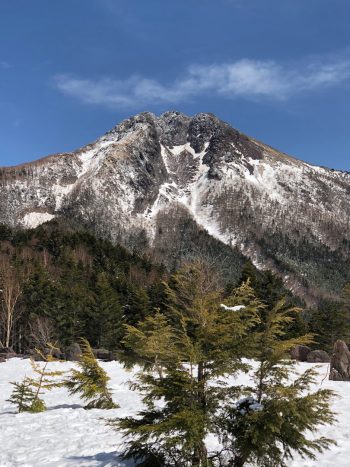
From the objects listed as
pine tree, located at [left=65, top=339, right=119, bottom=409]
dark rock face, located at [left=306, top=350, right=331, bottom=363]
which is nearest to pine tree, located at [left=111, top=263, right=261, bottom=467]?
pine tree, located at [left=65, top=339, right=119, bottom=409]

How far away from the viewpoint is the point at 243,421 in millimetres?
5617

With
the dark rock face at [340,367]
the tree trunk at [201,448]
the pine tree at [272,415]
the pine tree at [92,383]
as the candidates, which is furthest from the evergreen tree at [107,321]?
the pine tree at [272,415]

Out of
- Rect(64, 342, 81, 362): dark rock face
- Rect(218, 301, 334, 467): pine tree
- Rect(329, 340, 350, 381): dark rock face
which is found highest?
Rect(218, 301, 334, 467): pine tree

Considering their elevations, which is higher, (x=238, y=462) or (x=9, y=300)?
(x=9, y=300)

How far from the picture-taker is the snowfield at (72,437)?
789cm

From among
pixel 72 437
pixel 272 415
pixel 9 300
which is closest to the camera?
pixel 272 415

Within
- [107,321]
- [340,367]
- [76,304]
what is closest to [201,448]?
[340,367]

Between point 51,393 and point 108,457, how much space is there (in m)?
11.8

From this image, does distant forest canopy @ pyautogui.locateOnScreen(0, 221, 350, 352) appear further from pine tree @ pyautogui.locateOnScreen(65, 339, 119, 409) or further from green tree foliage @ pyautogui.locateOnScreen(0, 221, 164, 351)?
pine tree @ pyautogui.locateOnScreen(65, 339, 119, 409)

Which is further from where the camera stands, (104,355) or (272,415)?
(104,355)

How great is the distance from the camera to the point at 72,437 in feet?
32.7

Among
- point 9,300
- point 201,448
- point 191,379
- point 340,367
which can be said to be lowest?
point 340,367

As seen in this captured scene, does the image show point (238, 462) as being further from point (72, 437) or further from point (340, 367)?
point (340, 367)

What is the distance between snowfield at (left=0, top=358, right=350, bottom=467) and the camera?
789cm
